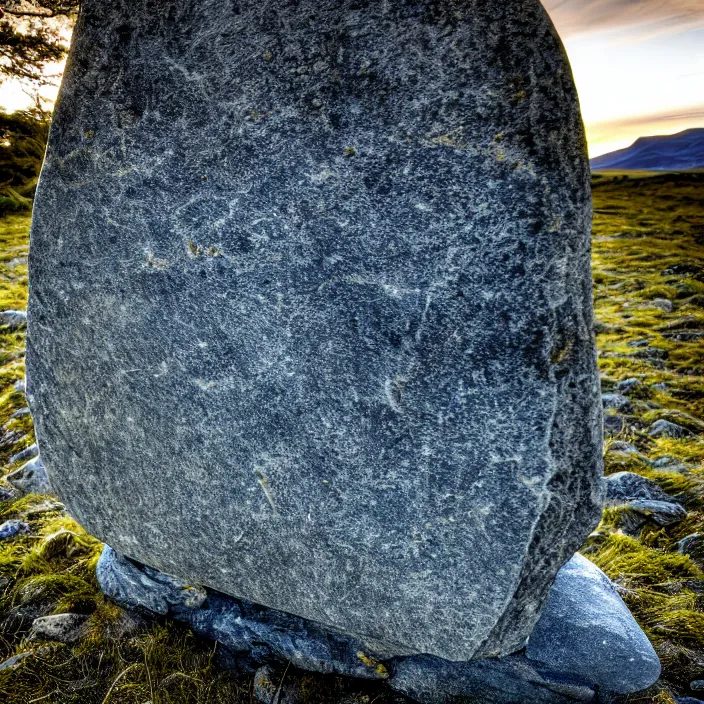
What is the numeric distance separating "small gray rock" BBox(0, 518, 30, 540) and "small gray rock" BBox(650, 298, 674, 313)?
29.0 feet

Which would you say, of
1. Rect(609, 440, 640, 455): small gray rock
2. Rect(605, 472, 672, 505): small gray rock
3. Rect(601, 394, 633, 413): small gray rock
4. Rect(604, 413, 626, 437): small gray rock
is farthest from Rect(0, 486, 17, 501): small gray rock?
Rect(601, 394, 633, 413): small gray rock

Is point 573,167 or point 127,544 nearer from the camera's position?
point 573,167

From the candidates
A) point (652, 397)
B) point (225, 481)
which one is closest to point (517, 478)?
point (225, 481)

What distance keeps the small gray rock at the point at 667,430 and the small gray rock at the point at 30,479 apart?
4.99 m

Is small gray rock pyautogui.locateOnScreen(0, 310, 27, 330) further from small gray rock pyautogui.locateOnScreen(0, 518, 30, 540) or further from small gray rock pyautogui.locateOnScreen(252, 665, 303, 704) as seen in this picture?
→ small gray rock pyautogui.locateOnScreen(252, 665, 303, 704)

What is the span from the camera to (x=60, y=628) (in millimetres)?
2818

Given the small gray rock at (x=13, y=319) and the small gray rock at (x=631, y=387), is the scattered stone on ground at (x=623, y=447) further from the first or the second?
the small gray rock at (x=13, y=319)

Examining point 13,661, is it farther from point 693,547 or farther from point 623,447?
point 623,447

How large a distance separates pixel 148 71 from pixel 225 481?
5.50 ft

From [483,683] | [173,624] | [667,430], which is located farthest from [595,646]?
[667,430]

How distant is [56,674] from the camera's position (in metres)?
2.62

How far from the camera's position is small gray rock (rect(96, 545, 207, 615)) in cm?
285

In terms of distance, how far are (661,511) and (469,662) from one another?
2.00 meters

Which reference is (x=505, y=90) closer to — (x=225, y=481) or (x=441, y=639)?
(x=225, y=481)
